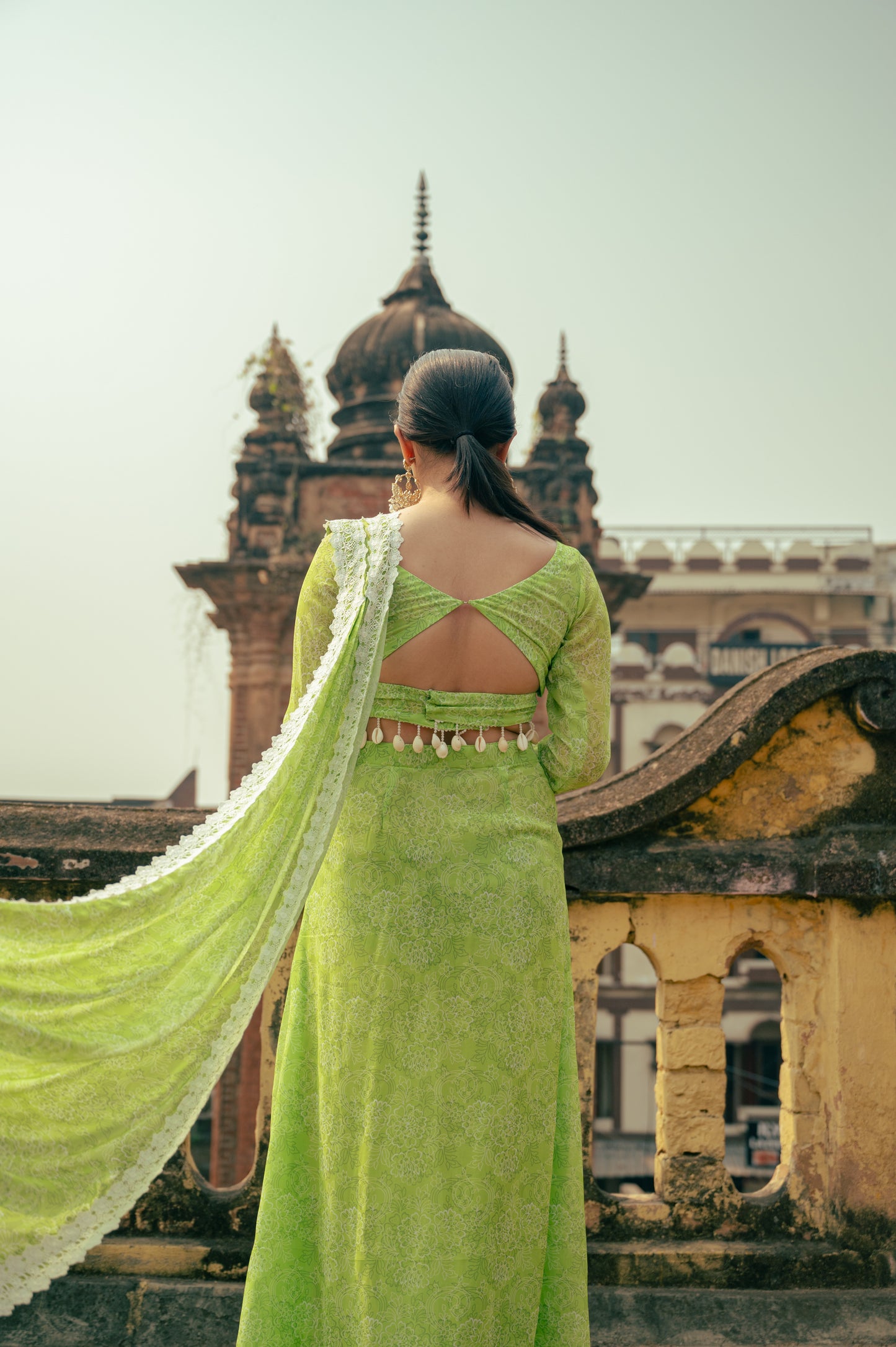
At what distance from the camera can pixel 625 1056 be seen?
86.5 ft

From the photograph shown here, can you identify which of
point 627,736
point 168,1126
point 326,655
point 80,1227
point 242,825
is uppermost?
point 627,736

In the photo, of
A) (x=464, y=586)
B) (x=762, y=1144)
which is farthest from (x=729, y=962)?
(x=762, y=1144)

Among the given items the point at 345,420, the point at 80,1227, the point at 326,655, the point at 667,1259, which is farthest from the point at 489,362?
the point at 345,420

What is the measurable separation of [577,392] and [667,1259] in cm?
1259

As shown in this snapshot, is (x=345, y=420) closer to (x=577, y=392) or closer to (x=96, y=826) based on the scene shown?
(x=577, y=392)

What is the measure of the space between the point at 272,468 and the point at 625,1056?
18.4 meters

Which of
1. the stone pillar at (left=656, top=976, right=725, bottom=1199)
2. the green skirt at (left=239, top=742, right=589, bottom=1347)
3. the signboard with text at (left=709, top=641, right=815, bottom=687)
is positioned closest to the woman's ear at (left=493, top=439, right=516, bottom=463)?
the green skirt at (left=239, top=742, right=589, bottom=1347)

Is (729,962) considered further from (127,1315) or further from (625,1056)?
(625,1056)

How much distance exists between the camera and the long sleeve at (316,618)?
2.13m

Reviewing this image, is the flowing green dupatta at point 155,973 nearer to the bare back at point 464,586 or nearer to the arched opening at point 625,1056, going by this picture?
the bare back at point 464,586

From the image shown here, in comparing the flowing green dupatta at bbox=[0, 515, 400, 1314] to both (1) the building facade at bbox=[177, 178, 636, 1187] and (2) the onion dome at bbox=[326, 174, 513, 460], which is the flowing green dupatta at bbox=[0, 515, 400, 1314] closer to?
(1) the building facade at bbox=[177, 178, 636, 1187]

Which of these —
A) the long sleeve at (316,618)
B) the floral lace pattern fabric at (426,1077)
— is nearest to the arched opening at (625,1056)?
the floral lace pattern fabric at (426,1077)

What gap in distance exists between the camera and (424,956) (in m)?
2.01

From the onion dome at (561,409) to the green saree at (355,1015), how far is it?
1230cm
